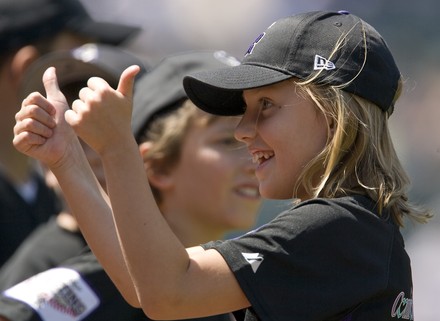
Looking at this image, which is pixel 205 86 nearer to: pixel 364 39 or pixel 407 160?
pixel 364 39

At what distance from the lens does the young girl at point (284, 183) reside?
2090mm

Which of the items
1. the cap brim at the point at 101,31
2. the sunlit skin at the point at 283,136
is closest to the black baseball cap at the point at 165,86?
the sunlit skin at the point at 283,136

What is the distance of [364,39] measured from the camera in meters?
2.38

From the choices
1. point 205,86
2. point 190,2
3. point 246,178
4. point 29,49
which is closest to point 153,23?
point 190,2

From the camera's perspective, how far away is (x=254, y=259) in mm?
2107

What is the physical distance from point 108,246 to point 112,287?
58 cm

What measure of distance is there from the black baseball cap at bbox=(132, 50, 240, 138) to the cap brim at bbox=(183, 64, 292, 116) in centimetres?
79

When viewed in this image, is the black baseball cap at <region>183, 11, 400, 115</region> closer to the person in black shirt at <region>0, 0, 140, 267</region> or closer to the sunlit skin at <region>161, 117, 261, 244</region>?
the sunlit skin at <region>161, 117, 261, 244</region>

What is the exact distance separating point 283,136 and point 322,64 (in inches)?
7.3

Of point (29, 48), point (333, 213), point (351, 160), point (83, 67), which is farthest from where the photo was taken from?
point (29, 48)

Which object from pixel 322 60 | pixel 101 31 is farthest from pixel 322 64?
pixel 101 31

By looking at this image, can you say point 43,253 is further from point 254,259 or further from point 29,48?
point 29,48

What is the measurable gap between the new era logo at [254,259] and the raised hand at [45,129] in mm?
585

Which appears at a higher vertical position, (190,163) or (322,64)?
(322,64)
